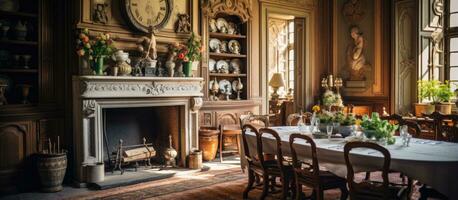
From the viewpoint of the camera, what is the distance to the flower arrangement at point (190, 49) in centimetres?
621

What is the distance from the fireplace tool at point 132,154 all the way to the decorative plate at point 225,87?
1772 millimetres

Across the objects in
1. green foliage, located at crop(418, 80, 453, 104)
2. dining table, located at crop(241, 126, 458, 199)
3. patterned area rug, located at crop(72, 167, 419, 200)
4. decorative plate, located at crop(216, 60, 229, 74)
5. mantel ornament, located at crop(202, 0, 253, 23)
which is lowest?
patterned area rug, located at crop(72, 167, 419, 200)

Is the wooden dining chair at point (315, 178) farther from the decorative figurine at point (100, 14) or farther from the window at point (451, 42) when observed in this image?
the window at point (451, 42)

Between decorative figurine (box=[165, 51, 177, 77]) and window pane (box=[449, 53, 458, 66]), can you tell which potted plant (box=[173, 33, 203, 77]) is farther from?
window pane (box=[449, 53, 458, 66])

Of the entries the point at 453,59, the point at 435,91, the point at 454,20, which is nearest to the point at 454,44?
the point at 453,59

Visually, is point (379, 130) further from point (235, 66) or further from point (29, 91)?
point (29, 91)

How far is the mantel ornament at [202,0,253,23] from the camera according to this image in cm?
681

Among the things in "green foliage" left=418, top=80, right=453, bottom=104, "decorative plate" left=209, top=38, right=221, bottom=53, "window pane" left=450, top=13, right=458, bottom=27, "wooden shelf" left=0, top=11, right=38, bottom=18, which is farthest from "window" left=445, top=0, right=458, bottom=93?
"wooden shelf" left=0, top=11, right=38, bottom=18

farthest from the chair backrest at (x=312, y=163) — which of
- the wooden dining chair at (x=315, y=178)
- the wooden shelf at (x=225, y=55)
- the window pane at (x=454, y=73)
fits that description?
the window pane at (x=454, y=73)

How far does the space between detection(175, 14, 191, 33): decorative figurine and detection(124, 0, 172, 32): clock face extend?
226 mm

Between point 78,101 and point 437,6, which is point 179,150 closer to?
point 78,101

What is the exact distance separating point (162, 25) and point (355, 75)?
156 inches

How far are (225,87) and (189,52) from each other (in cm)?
131

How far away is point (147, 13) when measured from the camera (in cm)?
608
